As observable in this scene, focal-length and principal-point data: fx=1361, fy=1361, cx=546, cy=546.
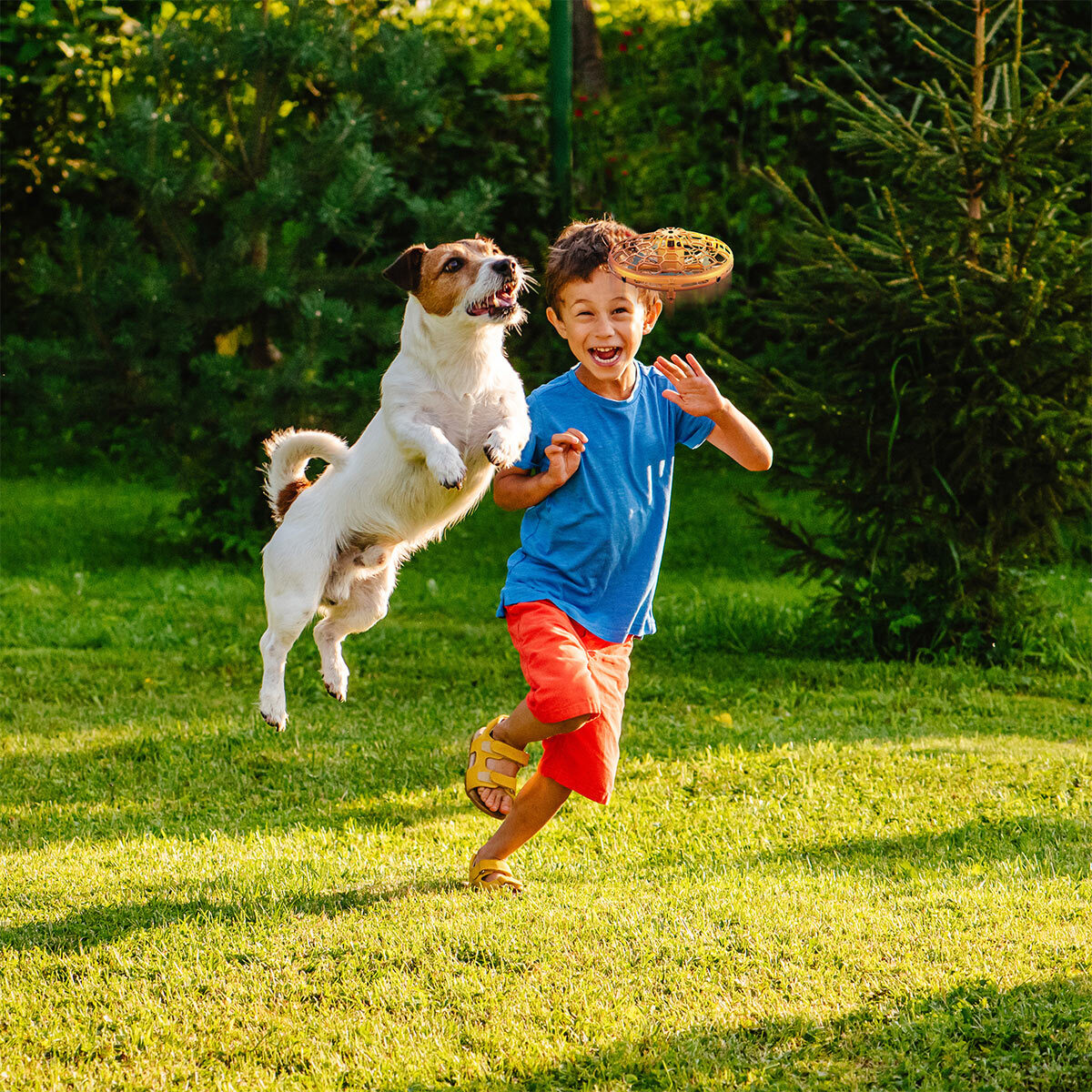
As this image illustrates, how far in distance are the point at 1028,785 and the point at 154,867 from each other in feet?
12.2

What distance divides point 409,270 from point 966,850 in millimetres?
3265

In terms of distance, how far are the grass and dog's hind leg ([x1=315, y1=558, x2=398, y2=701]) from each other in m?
0.82

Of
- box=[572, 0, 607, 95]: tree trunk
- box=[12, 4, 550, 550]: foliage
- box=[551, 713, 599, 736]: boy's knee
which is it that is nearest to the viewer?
box=[551, 713, 599, 736]: boy's knee

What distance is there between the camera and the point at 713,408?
364 centimetres

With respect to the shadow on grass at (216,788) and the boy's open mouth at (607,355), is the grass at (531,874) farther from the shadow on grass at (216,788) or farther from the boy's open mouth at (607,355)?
the boy's open mouth at (607,355)

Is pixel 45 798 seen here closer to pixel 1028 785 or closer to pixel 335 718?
pixel 335 718

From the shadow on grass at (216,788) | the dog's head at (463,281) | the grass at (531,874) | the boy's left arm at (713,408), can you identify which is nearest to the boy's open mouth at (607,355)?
the boy's left arm at (713,408)

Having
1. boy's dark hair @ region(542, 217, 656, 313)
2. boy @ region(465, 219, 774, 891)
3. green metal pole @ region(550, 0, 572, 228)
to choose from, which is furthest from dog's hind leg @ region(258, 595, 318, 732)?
green metal pole @ region(550, 0, 572, 228)

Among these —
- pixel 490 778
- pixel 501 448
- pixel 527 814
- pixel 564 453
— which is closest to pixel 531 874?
pixel 527 814

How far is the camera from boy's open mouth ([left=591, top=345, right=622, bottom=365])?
3729 mm

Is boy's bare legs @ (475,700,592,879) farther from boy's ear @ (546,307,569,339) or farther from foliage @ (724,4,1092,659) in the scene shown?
foliage @ (724,4,1092,659)

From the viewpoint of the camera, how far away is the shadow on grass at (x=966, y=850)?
4.92 meters

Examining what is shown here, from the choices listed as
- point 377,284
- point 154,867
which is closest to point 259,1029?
point 154,867

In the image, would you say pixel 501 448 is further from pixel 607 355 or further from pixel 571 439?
pixel 607 355
